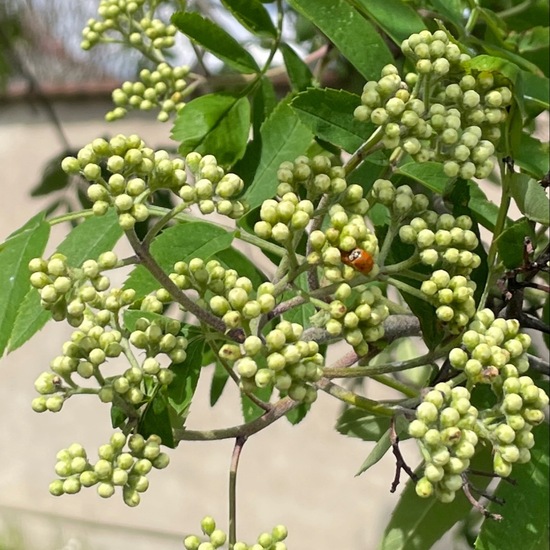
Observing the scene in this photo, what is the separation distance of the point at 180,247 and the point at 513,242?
0.24 m

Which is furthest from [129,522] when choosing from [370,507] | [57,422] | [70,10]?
[70,10]

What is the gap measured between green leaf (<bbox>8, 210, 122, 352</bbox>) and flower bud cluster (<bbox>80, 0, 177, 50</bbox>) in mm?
295

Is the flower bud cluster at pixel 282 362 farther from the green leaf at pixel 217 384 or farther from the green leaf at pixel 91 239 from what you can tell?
the green leaf at pixel 217 384

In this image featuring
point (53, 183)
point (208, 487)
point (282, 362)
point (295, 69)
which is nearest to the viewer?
point (282, 362)

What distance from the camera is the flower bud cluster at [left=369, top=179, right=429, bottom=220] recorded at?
1.51 ft

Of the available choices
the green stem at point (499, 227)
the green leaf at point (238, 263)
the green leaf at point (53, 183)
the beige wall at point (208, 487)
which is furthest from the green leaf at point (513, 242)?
the beige wall at point (208, 487)

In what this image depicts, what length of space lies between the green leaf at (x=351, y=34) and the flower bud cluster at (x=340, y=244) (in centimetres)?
17

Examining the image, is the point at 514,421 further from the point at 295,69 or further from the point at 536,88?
the point at 295,69

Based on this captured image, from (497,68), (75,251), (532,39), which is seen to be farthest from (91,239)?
(532,39)

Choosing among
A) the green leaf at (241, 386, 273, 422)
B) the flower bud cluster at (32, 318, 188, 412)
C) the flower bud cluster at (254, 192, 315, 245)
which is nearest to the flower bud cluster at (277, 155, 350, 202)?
the flower bud cluster at (254, 192, 315, 245)

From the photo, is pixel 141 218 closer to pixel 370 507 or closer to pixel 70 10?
pixel 370 507

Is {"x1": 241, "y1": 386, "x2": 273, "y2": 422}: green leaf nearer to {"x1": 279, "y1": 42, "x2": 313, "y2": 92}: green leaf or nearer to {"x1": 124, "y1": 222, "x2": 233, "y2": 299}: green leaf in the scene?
{"x1": 124, "y1": 222, "x2": 233, "y2": 299}: green leaf

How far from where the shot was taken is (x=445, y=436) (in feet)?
1.28

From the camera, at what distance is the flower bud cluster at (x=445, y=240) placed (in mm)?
446
